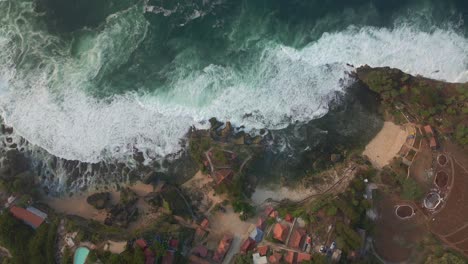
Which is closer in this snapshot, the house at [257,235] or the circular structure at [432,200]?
the house at [257,235]

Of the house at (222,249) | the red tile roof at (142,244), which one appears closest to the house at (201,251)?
the house at (222,249)

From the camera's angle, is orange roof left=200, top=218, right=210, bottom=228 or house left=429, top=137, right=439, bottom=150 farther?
house left=429, top=137, right=439, bottom=150

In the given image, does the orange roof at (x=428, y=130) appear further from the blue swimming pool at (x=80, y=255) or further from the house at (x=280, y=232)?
the blue swimming pool at (x=80, y=255)

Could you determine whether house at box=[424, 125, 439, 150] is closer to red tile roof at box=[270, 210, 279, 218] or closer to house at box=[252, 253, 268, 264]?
red tile roof at box=[270, 210, 279, 218]

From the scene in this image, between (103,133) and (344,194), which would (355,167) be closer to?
(344,194)

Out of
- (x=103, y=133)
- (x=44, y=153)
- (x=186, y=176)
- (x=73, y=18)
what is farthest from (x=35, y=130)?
(x=186, y=176)

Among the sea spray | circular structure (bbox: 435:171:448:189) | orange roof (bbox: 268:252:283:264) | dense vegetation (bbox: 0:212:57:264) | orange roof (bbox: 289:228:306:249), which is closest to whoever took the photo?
orange roof (bbox: 268:252:283:264)

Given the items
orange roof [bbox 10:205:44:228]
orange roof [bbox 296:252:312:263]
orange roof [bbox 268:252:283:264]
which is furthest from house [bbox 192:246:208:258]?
orange roof [bbox 10:205:44:228]

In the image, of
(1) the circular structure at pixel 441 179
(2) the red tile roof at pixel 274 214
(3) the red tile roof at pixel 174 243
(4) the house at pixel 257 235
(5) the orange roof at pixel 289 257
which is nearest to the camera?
(5) the orange roof at pixel 289 257
